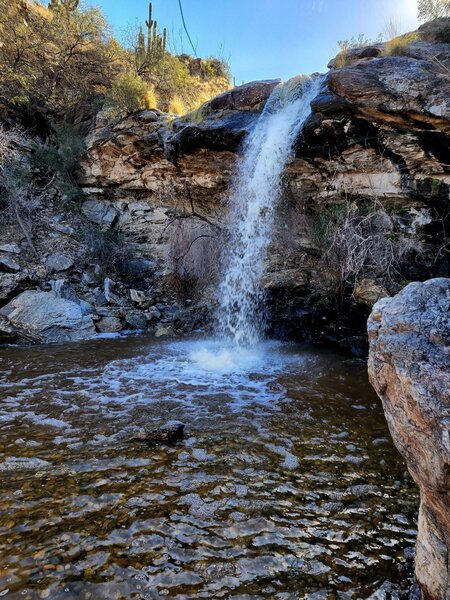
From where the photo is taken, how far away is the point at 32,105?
1201cm

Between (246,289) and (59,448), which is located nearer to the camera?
(59,448)

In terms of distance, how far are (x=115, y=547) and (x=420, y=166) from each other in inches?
291

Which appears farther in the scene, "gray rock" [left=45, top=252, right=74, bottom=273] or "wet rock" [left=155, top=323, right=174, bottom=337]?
"gray rock" [left=45, top=252, right=74, bottom=273]

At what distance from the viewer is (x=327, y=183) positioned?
7.82 meters

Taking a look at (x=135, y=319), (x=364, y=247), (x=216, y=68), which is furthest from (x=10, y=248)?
(x=216, y=68)

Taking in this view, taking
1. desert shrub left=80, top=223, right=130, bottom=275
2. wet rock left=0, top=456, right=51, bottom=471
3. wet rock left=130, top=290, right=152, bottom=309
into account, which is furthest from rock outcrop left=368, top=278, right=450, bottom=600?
desert shrub left=80, top=223, right=130, bottom=275

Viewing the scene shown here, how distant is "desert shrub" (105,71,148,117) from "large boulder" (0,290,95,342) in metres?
6.02

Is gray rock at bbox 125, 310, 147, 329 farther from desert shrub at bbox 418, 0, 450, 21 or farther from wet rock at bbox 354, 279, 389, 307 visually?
desert shrub at bbox 418, 0, 450, 21

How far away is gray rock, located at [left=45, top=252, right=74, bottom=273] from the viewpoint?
9.52 metres

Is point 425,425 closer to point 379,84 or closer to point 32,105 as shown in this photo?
point 379,84

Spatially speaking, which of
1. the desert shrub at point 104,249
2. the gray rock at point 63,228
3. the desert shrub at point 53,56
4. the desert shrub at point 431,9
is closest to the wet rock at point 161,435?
the desert shrub at point 104,249

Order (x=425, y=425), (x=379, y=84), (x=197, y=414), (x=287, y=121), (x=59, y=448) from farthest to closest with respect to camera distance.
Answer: (x=287, y=121), (x=379, y=84), (x=197, y=414), (x=59, y=448), (x=425, y=425)

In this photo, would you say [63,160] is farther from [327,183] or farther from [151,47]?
[327,183]

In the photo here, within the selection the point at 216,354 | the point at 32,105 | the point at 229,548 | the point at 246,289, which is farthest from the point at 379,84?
the point at 32,105
